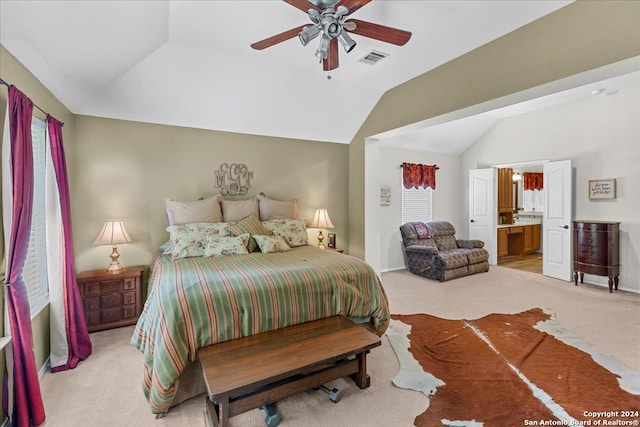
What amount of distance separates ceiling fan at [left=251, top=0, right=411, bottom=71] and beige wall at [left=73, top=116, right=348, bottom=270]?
2341 millimetres

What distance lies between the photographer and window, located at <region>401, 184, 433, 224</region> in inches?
252

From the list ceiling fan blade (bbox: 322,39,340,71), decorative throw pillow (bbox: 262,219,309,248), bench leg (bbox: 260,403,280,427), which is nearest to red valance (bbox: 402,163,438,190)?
decorative throw pillow (bbox: 262,219,309,248)

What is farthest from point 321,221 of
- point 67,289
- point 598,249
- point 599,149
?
point 599,149

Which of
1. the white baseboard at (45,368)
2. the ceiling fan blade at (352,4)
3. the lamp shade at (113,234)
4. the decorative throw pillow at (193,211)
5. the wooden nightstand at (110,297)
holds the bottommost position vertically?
the white baseboard at (45,368)

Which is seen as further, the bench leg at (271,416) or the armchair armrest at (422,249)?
the armchair armrest at (422,249)

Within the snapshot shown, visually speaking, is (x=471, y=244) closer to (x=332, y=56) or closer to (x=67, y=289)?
(x=332, y=56)

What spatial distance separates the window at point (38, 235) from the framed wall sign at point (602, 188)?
7511mm

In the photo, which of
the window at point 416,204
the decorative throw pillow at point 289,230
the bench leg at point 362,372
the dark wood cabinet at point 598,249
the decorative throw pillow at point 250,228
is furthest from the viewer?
the window at point 416,204

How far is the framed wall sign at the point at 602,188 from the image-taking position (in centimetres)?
488

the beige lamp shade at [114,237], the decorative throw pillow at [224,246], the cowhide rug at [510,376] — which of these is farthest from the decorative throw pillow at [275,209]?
the cowhide rug at [510,376]

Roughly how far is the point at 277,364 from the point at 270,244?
5.96 ft

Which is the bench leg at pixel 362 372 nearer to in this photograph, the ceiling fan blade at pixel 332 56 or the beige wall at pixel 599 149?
the ceiling fan blade at pixel 332 56

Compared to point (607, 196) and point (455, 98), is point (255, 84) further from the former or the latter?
point (607, 196)

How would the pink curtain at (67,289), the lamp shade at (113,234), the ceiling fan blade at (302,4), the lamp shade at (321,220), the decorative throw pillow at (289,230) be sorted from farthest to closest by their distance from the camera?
1. the lamp shade at (321,220)
2. the decorative throw pillow at (289,230)
3. the lamp shade at (113,234)
4. the pink curtain at (67,289)
5. the ceiling fan blade at (302,4)
